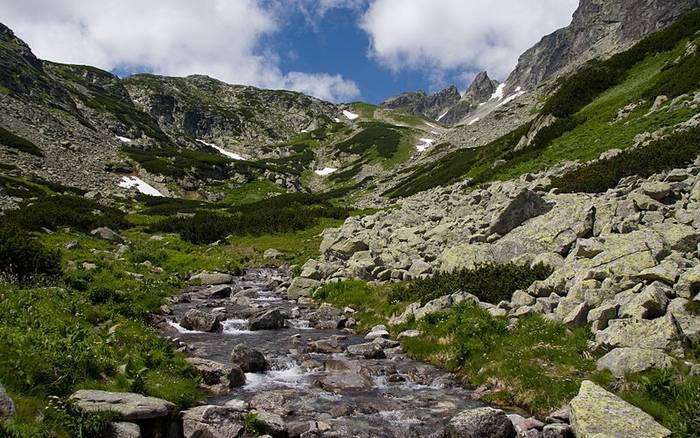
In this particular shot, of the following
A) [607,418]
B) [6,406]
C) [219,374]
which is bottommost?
[607,418]

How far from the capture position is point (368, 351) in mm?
16156

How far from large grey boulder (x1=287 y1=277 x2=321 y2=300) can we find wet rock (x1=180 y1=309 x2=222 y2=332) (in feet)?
24.1

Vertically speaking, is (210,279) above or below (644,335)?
above

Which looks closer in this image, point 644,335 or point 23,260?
point 644,335

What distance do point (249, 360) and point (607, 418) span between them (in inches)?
385

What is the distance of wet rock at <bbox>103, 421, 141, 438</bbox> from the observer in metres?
8.59

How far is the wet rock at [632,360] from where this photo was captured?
10562 mm

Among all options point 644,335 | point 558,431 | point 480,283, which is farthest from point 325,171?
point 558,431

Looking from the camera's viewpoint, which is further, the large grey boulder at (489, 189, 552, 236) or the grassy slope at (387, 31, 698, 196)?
the grassy slope at (387, 31, 698, 196)

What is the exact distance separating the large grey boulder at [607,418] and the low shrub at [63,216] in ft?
125

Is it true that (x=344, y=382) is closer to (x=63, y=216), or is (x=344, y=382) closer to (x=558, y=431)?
(x=558, y=431)

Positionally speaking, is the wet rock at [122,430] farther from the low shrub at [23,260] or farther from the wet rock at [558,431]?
the low shrub at [23,260]

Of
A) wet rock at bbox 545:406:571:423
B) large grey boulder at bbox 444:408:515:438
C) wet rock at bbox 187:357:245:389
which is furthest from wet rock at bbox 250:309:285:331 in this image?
wet rock at bbox 545:406:571:423

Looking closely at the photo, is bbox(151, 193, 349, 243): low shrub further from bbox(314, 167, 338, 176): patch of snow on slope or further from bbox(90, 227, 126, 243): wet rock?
bbox(314, 167, 338, 176): patch of snow on slope
